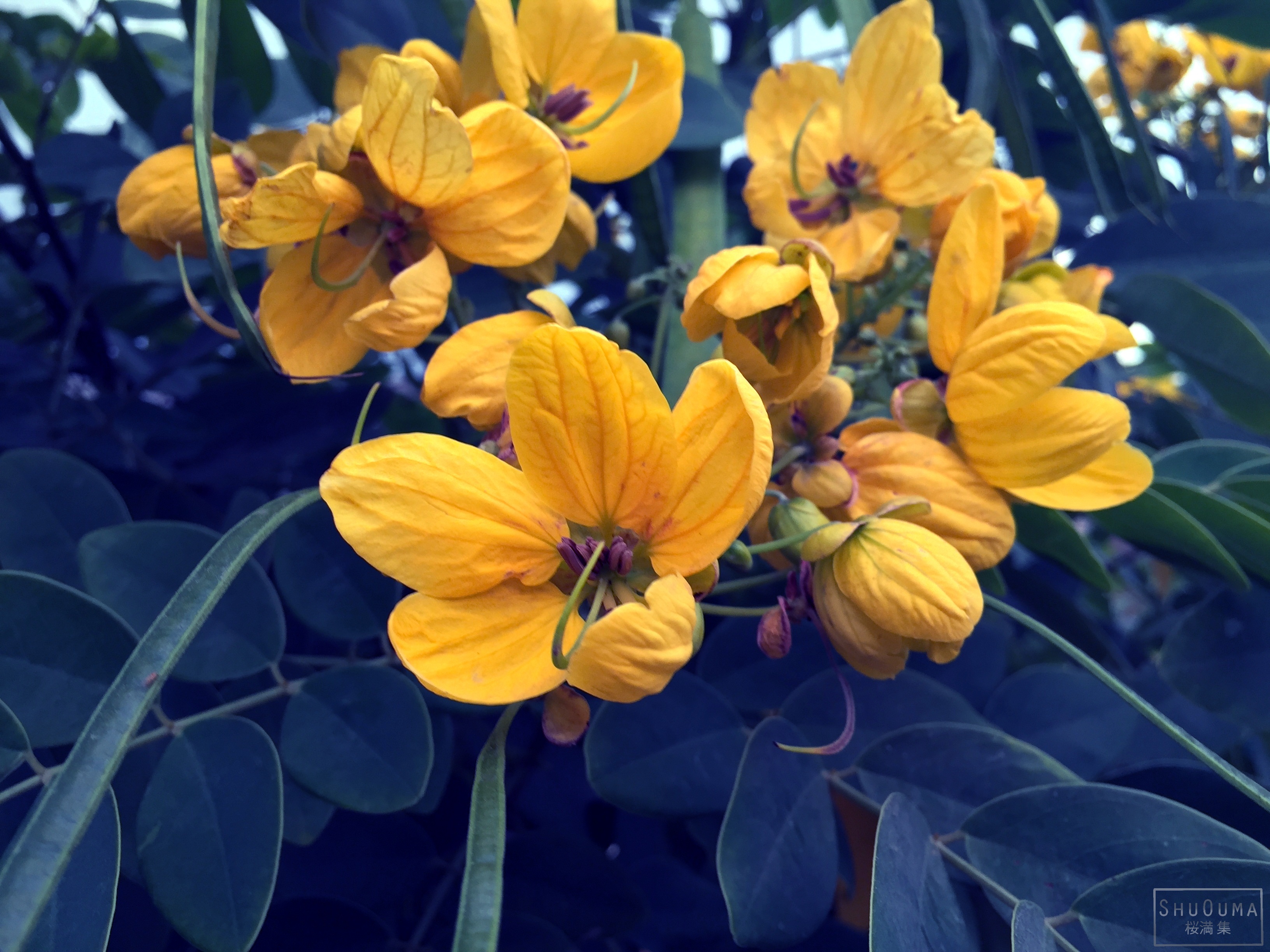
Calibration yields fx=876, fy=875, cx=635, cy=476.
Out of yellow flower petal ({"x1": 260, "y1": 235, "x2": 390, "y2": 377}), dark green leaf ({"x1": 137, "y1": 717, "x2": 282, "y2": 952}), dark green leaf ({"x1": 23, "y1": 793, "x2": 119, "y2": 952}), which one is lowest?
dark green leaf ({"x1": 137, "y1": 717, "x2": 282, "y2": 952})

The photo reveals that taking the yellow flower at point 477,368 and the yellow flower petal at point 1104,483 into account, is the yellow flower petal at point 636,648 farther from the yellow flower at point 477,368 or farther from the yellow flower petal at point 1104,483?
the yellow flower petal at point 1104,483

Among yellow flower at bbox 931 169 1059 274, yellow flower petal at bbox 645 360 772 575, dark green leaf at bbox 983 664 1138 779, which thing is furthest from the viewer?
dark green leaf at bbox 983 664 1138 779

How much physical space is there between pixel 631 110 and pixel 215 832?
53 cm

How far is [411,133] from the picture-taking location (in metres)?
0.45

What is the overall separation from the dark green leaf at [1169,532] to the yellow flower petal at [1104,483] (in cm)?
9

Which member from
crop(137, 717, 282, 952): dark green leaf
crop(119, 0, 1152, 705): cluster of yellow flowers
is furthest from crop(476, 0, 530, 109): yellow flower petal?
crop(137, 717, 282, 952): dark green leaf

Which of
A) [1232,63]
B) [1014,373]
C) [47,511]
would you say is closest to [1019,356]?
[1014,373]

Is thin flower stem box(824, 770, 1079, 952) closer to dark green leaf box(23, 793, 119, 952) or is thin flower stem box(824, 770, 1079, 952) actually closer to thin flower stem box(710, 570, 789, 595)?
thin flower stem box(710, 570, 789, 595)

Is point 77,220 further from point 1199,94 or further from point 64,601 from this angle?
point 1199,94

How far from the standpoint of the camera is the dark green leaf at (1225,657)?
0.69 metres

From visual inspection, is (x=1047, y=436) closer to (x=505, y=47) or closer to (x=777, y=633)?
(x=777, y=633)

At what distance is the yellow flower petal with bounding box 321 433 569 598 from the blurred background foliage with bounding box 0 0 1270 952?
17cm

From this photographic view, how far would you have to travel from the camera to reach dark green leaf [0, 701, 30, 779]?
0.49 metres

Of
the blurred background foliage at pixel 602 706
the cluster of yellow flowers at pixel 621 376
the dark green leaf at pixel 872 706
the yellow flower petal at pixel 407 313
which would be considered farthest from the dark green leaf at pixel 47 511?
the dark green leaf at pixel 872 706
